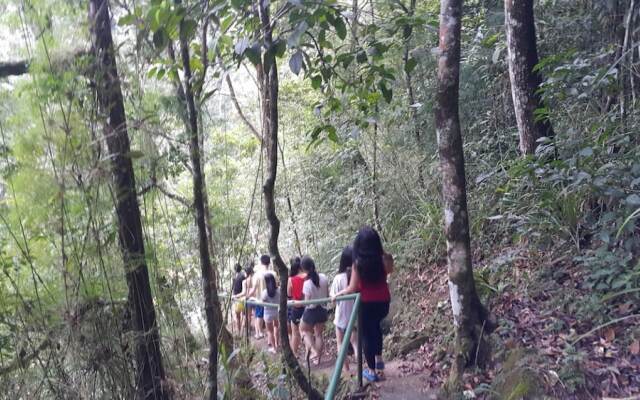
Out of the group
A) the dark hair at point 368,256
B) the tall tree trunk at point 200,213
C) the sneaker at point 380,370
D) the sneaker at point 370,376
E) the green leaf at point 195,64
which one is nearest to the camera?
the tall tree trunk at point 200,213

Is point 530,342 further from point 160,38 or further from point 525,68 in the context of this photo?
point 160,38

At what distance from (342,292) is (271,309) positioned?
221 cm

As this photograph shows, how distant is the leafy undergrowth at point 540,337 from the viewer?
3840mm

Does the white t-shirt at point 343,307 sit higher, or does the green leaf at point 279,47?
the green leaf at point 279,47

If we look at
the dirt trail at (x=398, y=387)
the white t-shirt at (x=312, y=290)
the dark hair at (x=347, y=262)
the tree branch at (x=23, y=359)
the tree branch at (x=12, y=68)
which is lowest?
the dirt trail at (x=398, y=387)

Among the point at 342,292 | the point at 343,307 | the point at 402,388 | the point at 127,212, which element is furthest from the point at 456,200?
the point at 127,212

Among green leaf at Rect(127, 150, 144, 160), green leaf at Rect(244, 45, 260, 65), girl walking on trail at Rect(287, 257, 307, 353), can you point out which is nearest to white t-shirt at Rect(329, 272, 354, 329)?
girl walking on trail at Rect(287, 257, 307, 353)

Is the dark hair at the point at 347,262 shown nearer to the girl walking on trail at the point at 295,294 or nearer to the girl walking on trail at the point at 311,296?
the girl walking on trail at the point at 311,296

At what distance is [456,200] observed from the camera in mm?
4613

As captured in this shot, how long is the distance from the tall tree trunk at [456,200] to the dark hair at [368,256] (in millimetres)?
667

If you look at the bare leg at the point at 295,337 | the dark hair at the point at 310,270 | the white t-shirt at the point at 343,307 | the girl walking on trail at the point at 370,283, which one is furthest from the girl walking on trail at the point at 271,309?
the girl walking on trail at the point at 370,283

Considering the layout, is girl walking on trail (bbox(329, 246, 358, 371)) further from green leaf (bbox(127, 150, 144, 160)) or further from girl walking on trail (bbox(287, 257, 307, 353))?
green leaf (bbox(127, 150, 144, 160))

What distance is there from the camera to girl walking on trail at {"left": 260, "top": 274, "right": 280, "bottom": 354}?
6703 mm

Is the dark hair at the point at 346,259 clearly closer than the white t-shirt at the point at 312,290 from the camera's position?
Yes
